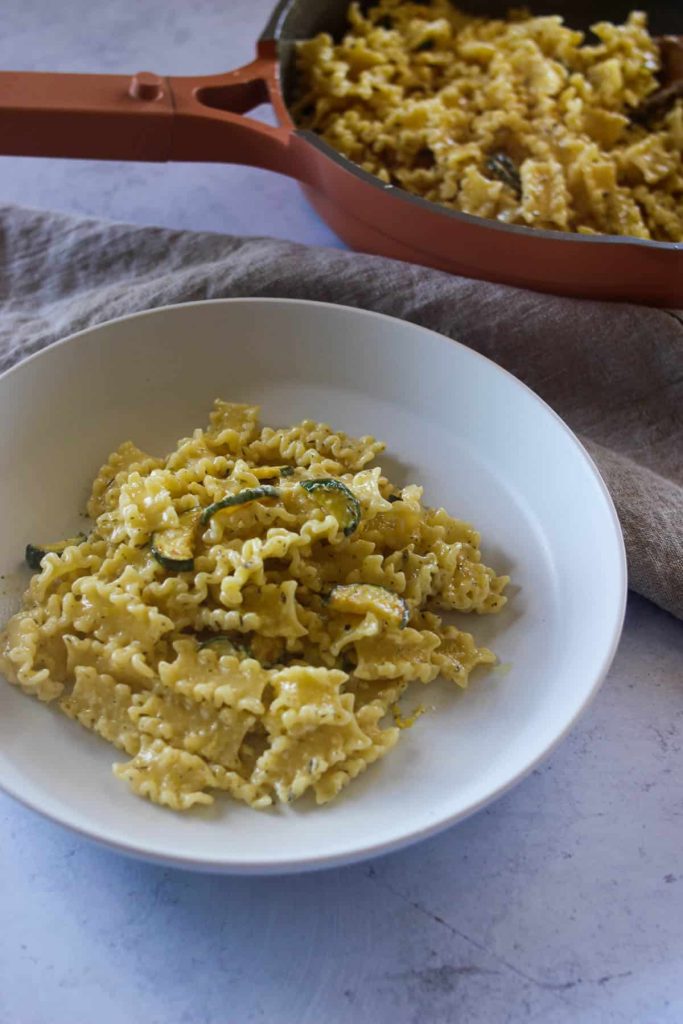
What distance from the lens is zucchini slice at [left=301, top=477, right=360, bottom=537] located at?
1.91 metres

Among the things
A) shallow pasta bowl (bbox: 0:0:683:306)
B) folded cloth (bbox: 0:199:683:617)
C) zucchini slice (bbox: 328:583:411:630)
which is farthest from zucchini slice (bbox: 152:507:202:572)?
shallow pasta bowl (bbox: 0:0:683:306)

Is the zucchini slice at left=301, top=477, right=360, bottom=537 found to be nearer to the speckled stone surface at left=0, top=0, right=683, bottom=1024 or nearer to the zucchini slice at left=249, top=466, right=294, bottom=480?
the zucchini slice at left=249, top=466, right=294, bottom=480

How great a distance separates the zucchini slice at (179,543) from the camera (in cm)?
188

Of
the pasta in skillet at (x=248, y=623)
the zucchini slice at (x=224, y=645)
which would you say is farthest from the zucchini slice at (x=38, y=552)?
the zucchini slice at (x=224, y=645)

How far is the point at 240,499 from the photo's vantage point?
6.27 ft

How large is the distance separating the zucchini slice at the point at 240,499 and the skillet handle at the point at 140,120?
94 centimetres

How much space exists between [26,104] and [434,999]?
2.00 meters

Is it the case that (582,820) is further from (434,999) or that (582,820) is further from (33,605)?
(33,605)

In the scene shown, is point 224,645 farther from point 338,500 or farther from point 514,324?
point 514,324

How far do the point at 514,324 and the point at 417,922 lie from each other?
1.29m

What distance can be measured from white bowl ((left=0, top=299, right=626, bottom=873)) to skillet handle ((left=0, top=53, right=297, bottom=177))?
430 mm

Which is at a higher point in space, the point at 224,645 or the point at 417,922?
the point at 224,645

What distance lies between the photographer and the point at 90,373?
7.55ft

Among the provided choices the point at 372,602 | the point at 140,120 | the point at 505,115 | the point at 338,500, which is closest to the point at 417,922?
the point at 372,602
